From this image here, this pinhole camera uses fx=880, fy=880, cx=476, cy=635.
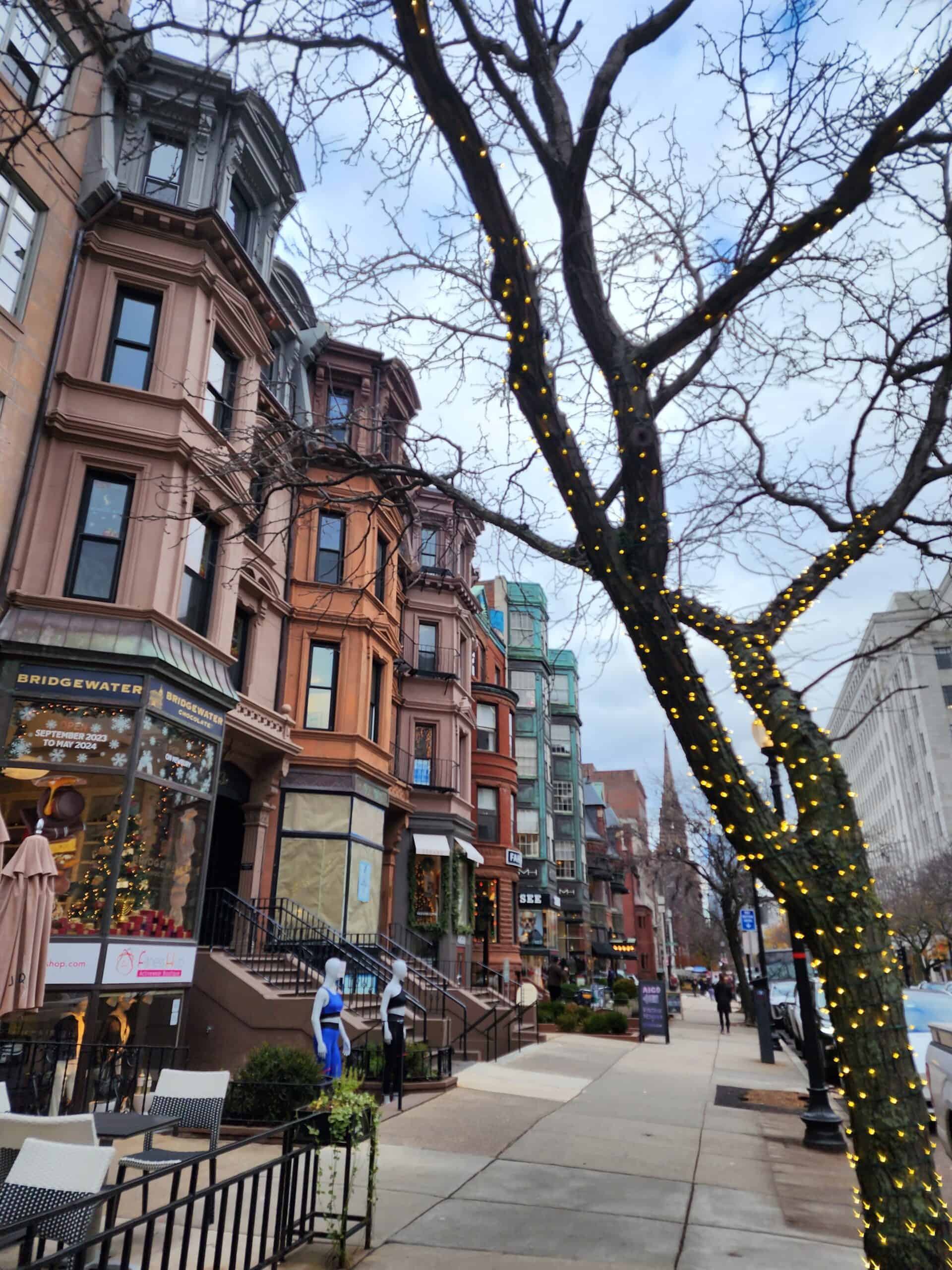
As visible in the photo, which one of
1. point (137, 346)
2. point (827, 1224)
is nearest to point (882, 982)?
point (827, 1224)

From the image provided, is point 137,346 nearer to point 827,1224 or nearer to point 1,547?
point 1,547

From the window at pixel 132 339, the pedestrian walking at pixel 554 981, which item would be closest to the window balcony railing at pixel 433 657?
the pedestrian walking at pixel 554 981

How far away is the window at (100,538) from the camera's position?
42.1 feet

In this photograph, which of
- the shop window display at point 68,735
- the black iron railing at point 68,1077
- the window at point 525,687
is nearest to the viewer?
the black iron railing at point 68,1077

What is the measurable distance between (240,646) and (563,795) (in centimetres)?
3935

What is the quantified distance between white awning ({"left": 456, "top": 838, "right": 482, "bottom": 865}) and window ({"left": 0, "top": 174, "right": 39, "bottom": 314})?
716 inches

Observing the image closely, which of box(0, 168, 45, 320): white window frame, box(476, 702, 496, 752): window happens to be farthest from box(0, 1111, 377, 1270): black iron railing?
box(476, 702, 496, 752): window

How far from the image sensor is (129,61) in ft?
48.1

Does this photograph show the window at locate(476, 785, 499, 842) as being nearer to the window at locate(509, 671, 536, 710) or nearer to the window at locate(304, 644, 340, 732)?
the window at locate(304, 644, 340, 732)

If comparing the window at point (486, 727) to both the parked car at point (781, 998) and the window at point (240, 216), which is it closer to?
the parked car at point (781, 998)

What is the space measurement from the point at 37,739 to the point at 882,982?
1059cm

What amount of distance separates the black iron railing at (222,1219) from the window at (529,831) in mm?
38537

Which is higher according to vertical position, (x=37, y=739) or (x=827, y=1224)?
(x=37, y=739)

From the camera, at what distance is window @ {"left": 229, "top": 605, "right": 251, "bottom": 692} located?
17.8 m
